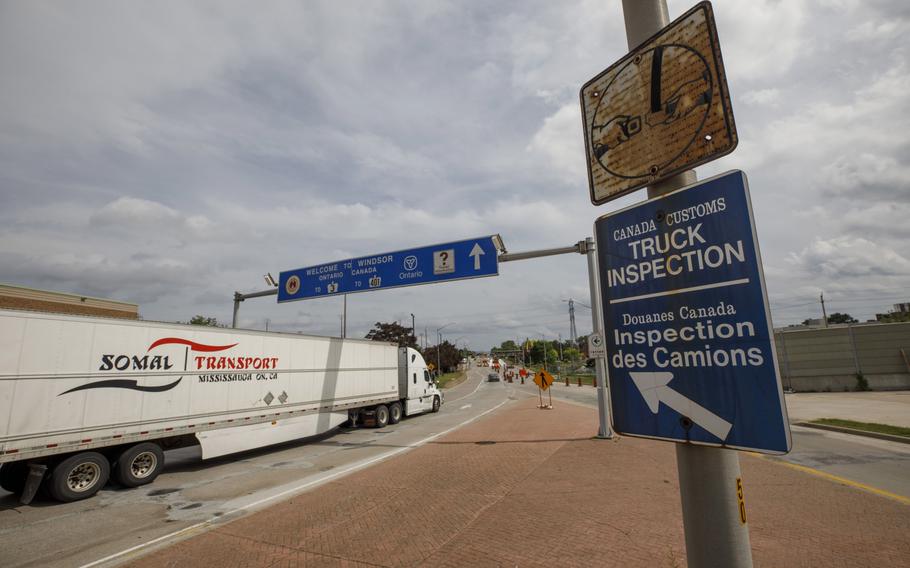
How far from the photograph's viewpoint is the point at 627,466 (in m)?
9.45

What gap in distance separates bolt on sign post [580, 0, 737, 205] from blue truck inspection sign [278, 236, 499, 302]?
11528 millimetres

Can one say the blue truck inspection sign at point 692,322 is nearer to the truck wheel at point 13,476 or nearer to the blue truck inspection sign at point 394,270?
the blue truck inspection sign at point 394,270

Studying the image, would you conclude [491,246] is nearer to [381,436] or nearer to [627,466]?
[627,466]

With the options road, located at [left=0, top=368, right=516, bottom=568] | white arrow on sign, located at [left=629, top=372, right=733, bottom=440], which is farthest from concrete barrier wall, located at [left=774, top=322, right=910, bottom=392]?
white arrow on sign, located at [left=629, top=372, right=733, bottom=440]

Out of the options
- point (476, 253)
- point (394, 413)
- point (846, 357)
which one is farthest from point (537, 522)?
point (846, 357)

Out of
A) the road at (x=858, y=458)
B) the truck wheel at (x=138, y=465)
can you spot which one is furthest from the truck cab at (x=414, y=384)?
the road at (x=858, y=458)

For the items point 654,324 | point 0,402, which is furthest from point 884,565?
point 0,402

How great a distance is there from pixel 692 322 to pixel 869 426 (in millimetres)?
16835

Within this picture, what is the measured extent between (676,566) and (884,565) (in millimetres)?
2326

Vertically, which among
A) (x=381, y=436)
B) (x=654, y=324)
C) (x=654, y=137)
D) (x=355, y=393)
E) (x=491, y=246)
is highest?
(x=491, y=246)

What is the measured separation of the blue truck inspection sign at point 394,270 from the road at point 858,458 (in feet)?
30.5

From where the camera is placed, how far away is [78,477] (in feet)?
29.0

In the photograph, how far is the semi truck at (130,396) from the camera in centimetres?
810

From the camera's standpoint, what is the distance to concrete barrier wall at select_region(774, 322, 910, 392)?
80.1 ft
